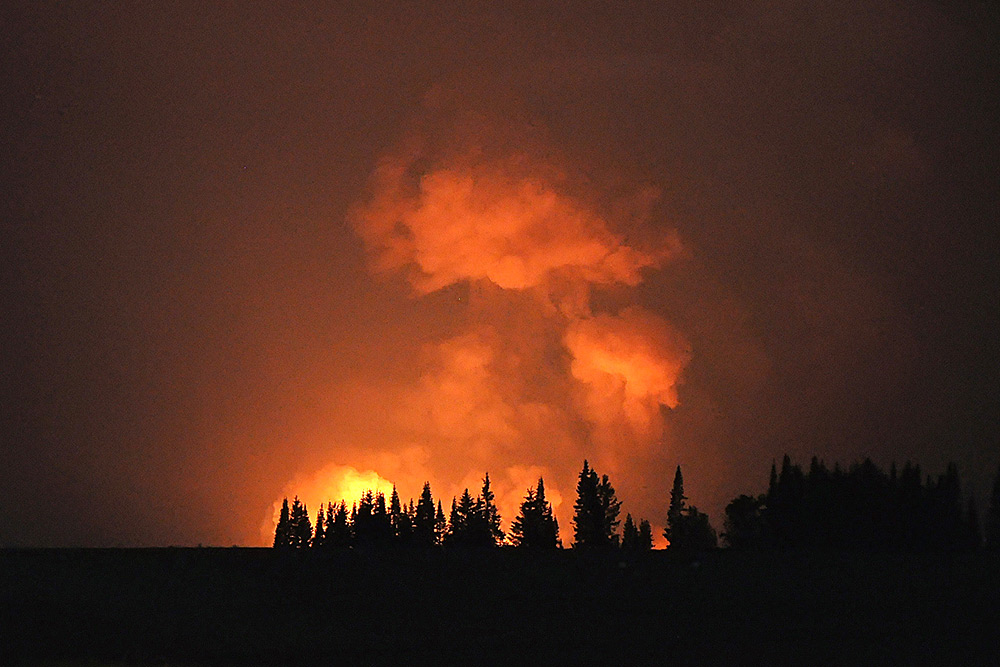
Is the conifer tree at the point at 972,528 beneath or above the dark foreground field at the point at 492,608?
above

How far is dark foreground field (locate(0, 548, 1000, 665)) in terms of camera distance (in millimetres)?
35250

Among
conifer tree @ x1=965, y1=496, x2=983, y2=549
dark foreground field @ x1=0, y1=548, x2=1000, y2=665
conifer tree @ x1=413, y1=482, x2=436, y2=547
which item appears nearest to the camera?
dark foreground field @ x1=0, y1=548, x2=1000, y2=665

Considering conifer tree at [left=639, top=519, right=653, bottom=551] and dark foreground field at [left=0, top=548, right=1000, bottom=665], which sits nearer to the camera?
dark foreground field at [left=0, top=548, right=1000, bottom=665]

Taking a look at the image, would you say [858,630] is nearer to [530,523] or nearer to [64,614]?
[64,614]

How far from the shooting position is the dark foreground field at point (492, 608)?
35.2m

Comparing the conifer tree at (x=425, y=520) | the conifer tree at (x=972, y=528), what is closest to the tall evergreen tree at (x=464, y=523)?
the conifer tree at (x=425, y=520)

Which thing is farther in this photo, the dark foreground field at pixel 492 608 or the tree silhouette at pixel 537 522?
the tree silhouette at pixel 537 522

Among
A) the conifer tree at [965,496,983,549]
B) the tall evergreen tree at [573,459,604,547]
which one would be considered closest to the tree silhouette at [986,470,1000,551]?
the conifer tree at [965,496,983,549]

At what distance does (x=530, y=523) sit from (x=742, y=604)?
7382cm

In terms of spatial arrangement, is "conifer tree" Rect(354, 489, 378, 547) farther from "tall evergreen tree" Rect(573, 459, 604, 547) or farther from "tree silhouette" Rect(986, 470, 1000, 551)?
"tree silhouette" Rect(986, 470, 1000, 551)

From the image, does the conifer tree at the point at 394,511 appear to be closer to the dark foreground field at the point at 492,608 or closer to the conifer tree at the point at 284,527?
the conifer tree at the point at 284,527

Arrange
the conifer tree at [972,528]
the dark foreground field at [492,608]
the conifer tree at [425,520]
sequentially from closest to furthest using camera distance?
the dark foreground field at [492,608], the conifer tree at [972,528], the conifer tree at [425,520]

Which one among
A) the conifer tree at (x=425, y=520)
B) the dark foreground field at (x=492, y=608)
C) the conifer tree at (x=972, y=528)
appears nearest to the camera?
the dark foreground field at (x=492, y=608)

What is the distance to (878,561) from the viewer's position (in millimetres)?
47000
